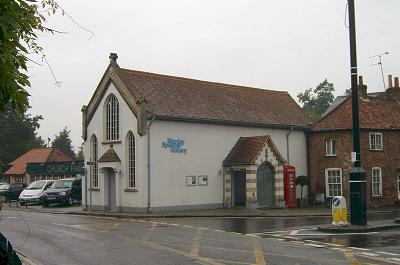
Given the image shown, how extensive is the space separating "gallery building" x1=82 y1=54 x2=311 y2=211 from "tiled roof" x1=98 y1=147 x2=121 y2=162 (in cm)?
1

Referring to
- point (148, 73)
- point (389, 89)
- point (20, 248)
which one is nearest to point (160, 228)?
point (20, 248)

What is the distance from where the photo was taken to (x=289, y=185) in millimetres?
33406

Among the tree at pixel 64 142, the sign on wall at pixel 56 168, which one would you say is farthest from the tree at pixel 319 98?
the sign on wall at pixel 56 168

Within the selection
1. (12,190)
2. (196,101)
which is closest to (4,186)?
(12,190)

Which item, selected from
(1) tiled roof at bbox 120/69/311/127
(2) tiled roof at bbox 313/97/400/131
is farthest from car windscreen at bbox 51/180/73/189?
(2) tiled roof at bbox 313/97/400/131

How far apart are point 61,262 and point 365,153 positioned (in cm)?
2689

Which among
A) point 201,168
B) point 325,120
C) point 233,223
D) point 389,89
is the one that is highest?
point 389,89

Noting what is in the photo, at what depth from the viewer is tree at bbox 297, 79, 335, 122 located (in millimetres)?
118125

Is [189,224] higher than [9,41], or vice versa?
[9,41]

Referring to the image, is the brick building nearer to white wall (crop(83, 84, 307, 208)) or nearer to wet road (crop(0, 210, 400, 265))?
white wall (crop(83, 84, 307, 208))

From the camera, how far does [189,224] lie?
21.9 metres

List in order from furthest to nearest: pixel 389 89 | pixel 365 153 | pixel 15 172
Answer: pixel 15 172
pixel 389 89
pixel 365 153

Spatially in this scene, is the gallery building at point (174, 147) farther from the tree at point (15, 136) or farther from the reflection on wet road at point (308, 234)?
the tree at point (15, 136)

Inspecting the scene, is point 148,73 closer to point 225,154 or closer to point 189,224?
point 225,154
